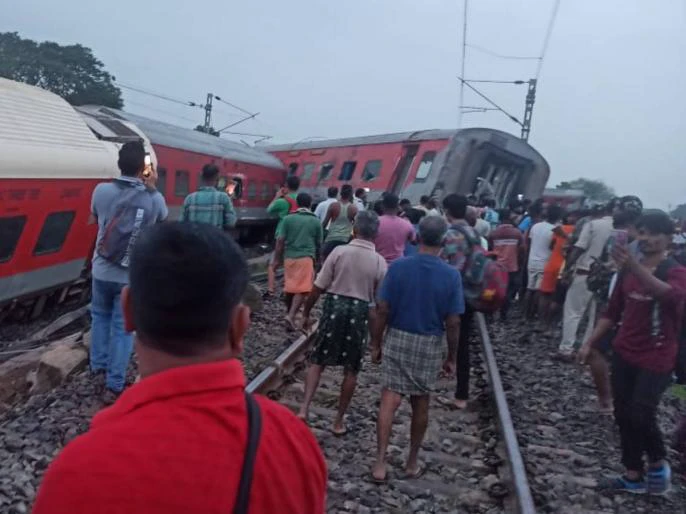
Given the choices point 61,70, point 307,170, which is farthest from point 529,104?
point 61,70

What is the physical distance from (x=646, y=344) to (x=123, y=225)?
11.9 feet

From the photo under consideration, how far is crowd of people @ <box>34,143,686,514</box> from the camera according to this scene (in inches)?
46.5

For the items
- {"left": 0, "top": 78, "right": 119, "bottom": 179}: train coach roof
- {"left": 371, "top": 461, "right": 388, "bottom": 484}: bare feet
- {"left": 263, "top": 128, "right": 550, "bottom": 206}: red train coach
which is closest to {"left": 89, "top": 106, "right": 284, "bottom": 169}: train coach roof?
{"left": 263, "top": 128, "right": 550, "bottom": 206}: red train coach

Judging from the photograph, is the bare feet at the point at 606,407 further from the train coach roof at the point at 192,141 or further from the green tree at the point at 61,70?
the green tree at the point at 61,70

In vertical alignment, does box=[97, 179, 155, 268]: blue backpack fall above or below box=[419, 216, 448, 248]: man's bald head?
below

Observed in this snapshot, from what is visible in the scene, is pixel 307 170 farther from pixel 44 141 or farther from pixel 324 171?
pixel 44 141

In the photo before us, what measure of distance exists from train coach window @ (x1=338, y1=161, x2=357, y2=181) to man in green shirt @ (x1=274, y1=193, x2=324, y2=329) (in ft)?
34.7

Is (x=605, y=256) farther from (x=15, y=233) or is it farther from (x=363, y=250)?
(x=15, y=233)

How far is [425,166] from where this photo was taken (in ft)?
51.7

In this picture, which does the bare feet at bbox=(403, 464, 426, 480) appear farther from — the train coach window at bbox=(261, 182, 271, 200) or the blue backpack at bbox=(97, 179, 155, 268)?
the train coach window at bbox=(261, 182, 271, 200)

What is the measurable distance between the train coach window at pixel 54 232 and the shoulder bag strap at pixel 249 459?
6.87 metres

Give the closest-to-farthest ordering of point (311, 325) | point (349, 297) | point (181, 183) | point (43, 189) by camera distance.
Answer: point (349, 297) < point (43, 189) < point (311, 325) < point (181, 183)

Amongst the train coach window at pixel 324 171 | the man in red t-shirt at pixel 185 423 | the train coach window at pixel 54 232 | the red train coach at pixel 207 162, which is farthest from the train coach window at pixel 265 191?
the man in red t-shirt at pixel 185 423

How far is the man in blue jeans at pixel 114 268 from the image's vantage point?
4.70m
